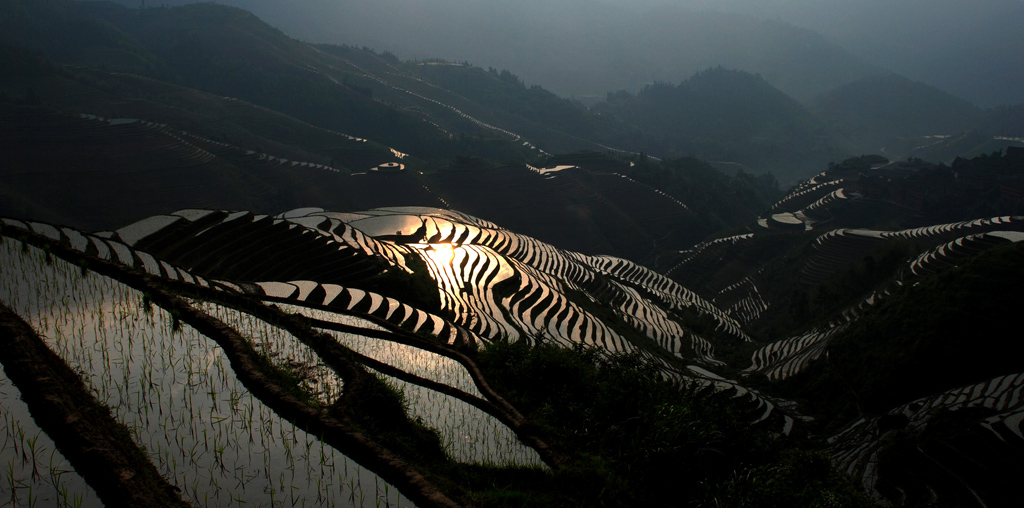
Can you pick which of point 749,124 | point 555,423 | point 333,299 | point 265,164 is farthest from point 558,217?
point 749,124

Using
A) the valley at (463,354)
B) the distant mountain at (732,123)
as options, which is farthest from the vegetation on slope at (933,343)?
the distant mountain at (732,123)

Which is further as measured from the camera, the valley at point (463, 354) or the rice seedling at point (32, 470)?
the valley at point (463, 354)

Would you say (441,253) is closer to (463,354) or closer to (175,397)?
(463,354)

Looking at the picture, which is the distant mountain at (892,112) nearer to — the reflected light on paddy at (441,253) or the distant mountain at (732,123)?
the distant mountain at (732,123)

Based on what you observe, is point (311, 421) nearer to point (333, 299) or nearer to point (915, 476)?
point (333, 299)

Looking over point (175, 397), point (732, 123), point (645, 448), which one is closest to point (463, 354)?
point (645, 448)

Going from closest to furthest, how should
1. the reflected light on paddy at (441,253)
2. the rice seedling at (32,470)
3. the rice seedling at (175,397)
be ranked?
1. the rice seedling at (32,470)
2. the rice seedling at (175,397)
3. the reflected light on paddy at (441,253)

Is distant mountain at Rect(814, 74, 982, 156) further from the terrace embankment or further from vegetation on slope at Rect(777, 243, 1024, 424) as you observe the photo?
the terrace embankment
